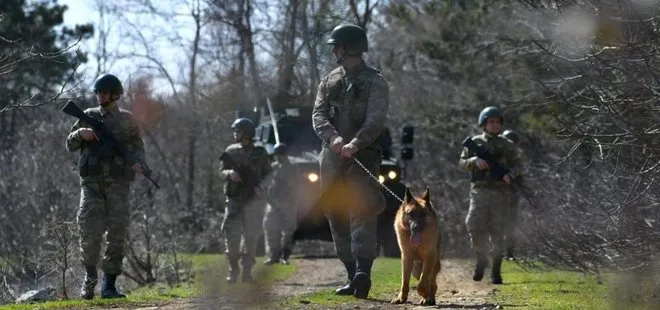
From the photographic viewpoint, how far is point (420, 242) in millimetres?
10195

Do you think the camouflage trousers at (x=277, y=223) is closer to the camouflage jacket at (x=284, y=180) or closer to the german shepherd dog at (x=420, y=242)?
the camouflage jacket at (x=284, y=180)

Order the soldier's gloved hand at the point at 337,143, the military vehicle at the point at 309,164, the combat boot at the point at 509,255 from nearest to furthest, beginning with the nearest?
the soldier's gloved hand at the point at 337,143 → the combat boot at the point at 509,255 → the military vehicle at the point at 309,164

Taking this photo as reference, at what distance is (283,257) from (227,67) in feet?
25.4

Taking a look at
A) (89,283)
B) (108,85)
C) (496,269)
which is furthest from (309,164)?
(89,283)

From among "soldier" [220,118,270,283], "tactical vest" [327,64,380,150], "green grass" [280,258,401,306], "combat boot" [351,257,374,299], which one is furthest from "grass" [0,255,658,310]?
"tactical vest" [327,64,380,150]

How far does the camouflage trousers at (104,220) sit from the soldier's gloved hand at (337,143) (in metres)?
2.56

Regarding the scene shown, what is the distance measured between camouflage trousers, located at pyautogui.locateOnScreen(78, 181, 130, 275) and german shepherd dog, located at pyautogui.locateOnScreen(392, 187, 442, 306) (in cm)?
311

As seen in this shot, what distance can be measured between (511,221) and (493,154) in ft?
6.86

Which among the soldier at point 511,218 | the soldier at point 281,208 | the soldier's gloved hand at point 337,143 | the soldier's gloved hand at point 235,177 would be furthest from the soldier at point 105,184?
the soldier at point 281,208

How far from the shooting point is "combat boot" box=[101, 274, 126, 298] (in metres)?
12.0

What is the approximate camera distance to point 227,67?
27812 millimetres

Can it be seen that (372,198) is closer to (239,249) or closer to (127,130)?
(127,130)

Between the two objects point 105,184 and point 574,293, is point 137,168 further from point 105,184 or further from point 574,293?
point 574,293

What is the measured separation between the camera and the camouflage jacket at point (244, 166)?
52.4 ft
